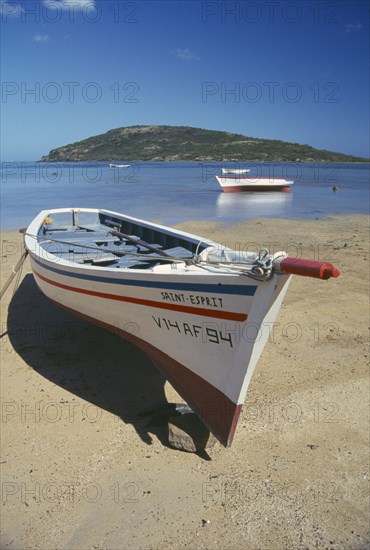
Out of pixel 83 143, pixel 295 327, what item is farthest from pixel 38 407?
pixel 83 143

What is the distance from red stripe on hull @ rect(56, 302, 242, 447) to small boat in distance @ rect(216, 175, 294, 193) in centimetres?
3065

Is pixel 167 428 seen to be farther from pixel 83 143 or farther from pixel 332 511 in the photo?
pixel 83 143

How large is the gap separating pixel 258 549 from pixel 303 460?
3.82 feet

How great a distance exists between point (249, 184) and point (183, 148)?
95344 mm

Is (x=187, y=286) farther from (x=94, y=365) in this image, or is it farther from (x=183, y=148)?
(x=183, y=148)

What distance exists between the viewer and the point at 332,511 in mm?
3941

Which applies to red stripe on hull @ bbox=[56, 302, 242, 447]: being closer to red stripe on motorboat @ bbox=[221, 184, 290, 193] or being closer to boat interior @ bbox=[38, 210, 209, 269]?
boat interior @ bbox=[38, 210, 209, 269]

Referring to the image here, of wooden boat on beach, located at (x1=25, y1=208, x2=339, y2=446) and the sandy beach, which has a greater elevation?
wooden boat on beach, located at (x1=25, y1=208, x2=339, y2=446)

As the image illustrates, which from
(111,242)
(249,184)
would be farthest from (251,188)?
(111,242)

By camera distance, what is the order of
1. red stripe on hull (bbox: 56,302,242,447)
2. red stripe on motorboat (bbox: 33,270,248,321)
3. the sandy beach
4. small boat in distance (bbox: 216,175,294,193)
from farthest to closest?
small boat in distance (bbox: 216,175,294,193)
red stripe on hull (bbox: 56,302,242,447)
red stripe on motorboat (bbox: 33,270,248,321)
the sandy beach

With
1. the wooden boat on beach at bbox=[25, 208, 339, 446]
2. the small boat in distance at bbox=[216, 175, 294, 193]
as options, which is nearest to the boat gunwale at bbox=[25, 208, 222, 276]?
the wooden boat on beach at bbox=[25, 208, 339, 446]

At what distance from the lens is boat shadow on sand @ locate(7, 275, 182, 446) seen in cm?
540

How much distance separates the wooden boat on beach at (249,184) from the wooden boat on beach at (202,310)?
29.4 metres

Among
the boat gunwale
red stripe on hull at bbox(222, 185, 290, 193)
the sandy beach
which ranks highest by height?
red stripe on hull at bbox(222, 185, 290, 193)
